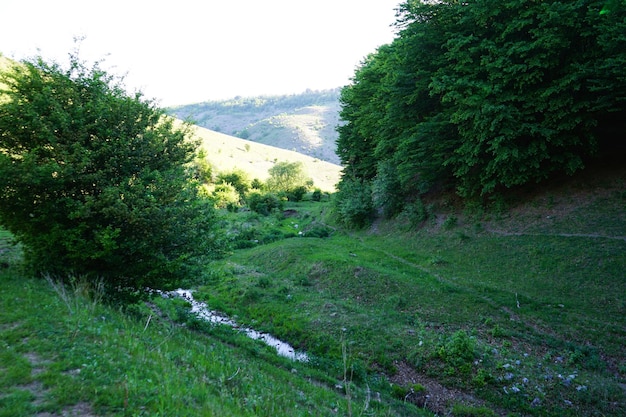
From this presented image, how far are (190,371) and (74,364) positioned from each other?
6.55 ft

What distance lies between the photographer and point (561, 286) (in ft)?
49.5

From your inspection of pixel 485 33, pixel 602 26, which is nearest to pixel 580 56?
pixel 602 26

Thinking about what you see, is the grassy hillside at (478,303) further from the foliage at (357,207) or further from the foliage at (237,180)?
the foliage at (237,180)

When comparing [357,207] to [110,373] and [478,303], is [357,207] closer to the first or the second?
[478,303]

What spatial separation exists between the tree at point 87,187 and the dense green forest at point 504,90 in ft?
58.0

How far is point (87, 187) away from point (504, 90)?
2167 centimetres

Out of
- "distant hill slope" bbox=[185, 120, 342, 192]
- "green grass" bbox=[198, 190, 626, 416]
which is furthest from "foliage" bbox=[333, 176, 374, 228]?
"distant hill slope" bbox=[185, 120, 342, 192]

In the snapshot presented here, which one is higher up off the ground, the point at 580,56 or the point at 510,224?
the point at 580,56

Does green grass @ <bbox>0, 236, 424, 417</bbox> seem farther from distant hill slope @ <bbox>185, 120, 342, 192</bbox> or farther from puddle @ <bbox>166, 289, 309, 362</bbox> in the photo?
distant hill slope @ <bbox>185, 120, 342, 192</bbox>

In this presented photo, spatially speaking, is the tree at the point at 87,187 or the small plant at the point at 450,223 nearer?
the tree at the point at 87,187

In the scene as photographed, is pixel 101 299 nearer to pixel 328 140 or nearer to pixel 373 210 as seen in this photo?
pixel 373 210

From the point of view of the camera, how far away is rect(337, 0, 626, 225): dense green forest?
57.5 ft

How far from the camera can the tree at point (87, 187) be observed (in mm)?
10539

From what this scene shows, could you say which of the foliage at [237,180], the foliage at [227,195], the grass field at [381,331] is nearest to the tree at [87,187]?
the grass field at [381,331]
